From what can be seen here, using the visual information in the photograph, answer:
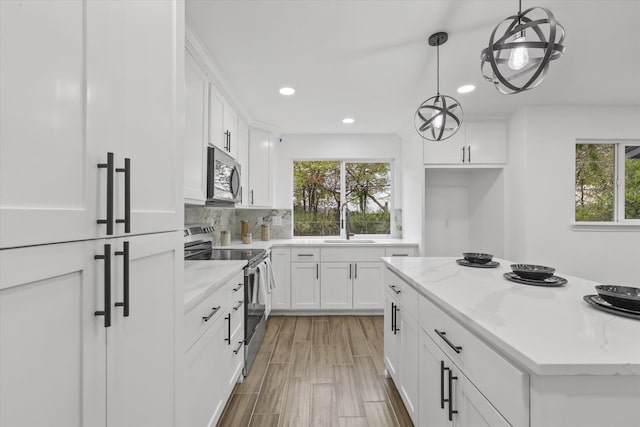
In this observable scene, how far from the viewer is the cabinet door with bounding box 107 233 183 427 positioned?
74 cm

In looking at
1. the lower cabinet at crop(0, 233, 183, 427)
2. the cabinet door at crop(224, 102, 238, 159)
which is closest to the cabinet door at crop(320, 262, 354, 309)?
the cabinet door at crop(224, 102, 238, 159)

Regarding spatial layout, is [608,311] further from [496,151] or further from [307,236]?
[307,236]

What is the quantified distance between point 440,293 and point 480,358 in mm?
336

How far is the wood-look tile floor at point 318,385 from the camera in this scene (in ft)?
5.82

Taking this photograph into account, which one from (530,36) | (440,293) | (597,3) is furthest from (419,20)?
(440,293)

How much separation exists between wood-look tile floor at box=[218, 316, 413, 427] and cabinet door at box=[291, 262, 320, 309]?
469mm

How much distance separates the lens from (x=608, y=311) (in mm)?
993

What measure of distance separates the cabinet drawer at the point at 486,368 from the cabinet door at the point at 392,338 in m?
0.62

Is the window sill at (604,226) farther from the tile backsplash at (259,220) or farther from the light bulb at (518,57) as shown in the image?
the tile backsplash at (259,220)

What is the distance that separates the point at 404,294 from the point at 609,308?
0.92 m

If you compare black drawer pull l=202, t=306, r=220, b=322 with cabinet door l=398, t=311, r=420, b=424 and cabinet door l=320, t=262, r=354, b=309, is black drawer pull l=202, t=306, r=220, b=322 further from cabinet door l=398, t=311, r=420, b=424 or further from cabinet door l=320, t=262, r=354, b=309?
cabinet door l=320, t=262, r=354, b=309

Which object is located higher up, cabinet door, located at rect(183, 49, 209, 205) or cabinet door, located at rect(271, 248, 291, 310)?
cabinet door, located at rect(183, 49, 209, 205)

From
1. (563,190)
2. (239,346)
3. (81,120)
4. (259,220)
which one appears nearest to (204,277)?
(239,346)

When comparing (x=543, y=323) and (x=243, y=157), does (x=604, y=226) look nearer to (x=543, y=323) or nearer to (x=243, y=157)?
(x=543, y=323)
